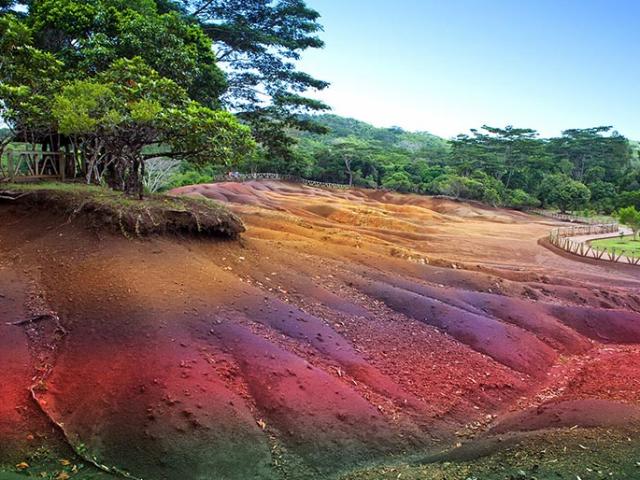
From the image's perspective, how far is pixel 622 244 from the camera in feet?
127

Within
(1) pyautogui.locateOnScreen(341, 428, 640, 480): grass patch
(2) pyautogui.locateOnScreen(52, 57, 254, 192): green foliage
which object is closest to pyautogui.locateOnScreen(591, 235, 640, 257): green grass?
(1) pyautogui.locateOnScreen(341, 428, 640, 480): grass patch

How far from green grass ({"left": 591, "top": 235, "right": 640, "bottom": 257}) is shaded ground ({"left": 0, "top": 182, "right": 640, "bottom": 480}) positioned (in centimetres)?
1864

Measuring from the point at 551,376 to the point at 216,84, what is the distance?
16.2 m

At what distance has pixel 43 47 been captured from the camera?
63.3 feet

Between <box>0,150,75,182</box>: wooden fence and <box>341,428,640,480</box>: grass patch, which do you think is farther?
<box>0,150,75,182</box>: wooden fence

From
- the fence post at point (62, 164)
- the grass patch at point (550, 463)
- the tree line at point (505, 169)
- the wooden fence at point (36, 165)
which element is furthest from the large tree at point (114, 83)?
the tree line at point (505, 169)

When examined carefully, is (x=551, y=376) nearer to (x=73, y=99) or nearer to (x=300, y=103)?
(x=73, y=99)

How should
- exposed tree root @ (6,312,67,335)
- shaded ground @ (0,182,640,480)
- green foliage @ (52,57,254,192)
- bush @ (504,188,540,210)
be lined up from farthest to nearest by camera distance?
bush @ (504,188,540,210)
green foliage @ (52,57,254,192)
exposed tree root @ (6,312,67,335)
shaded ground @ (0,182,640,480)

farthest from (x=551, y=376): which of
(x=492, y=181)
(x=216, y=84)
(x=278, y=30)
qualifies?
(x=492, y=181)

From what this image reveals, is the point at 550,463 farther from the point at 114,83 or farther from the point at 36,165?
the point at 36,165

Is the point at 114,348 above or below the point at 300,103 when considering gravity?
below

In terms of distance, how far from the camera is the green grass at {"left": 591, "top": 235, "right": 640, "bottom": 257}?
34.5 m

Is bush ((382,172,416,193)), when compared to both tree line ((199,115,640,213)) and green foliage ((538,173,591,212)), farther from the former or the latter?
green foliage ((538,173,591,212))

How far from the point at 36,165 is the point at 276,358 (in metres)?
13.6
